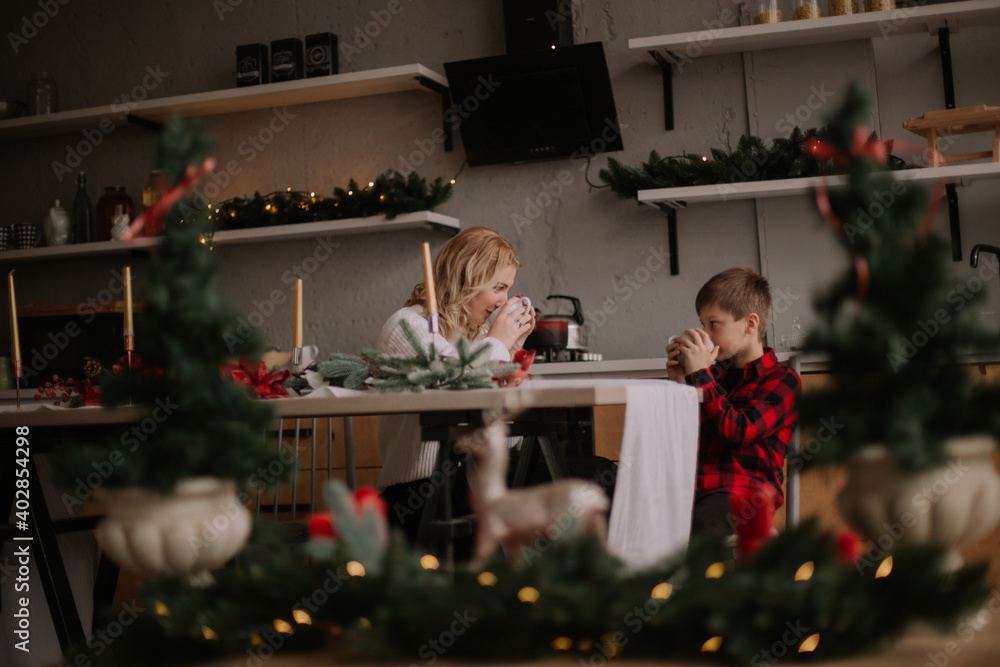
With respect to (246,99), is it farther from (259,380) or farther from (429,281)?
(429,281)

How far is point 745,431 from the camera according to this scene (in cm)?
191

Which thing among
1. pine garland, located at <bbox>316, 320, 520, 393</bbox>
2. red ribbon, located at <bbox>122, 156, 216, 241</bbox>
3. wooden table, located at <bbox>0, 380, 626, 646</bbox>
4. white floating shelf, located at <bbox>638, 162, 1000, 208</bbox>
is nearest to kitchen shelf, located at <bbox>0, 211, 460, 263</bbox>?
white floating shelf, located at <bbox>638, 162, 1000, 208</bbox>

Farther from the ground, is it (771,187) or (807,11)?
(807,11)

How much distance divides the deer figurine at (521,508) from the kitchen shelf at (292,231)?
293cm

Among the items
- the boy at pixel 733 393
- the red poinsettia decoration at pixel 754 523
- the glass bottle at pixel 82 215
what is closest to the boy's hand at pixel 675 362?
the boy at pixel 733 393

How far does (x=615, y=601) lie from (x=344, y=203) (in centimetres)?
327

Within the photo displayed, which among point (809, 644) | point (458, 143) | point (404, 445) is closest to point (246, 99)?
point (458, 143)

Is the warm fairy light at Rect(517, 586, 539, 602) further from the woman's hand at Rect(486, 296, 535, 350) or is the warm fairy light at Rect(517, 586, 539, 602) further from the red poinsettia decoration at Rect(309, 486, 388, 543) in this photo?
the woman's hand at Rect(486, 296, 535, 350)

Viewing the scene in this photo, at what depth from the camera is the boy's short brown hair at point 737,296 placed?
219 centimetres

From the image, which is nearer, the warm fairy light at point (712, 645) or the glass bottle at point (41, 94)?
Result: the warm fairy light at point (712, 645)

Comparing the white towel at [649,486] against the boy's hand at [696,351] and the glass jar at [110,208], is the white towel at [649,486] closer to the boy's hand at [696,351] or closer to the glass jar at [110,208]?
the boy's hand at [696,351]

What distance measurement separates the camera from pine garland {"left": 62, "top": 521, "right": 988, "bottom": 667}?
28.7 inches

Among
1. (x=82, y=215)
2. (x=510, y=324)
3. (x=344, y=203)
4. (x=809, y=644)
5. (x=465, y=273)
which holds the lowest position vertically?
(x=809, y=644)

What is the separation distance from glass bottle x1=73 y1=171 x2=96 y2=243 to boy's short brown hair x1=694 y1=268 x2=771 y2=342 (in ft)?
10.5
